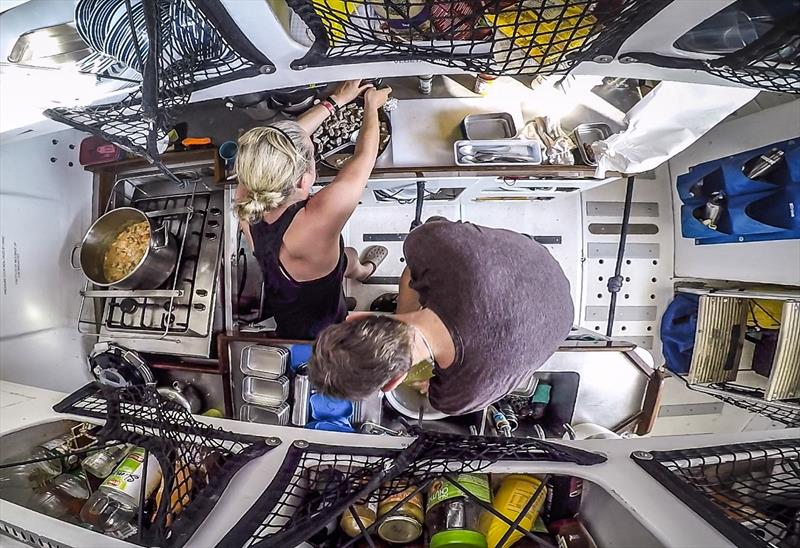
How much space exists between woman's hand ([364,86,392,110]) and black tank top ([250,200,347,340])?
0.46m

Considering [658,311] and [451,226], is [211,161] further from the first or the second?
[658,311]

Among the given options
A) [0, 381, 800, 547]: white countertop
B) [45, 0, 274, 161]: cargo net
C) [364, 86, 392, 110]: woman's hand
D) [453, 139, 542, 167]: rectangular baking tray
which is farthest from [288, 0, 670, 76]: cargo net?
[0, 381, 800, 547]: white countertop

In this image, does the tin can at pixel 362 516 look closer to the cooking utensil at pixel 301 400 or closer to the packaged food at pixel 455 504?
the packaged food at pixel 455 504

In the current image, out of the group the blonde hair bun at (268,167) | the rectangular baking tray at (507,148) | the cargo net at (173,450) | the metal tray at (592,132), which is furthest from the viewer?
the metal tray at (592,132)

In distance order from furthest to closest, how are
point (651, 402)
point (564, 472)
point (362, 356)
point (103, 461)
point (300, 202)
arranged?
point (651, 402)
point (300, 202)
point (103, 461)
point (564, 472)
point (362, 356)

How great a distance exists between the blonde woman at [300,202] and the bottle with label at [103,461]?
678mm

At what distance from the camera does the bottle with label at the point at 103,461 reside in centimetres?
131

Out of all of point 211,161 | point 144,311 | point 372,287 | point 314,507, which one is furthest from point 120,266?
point 314,507

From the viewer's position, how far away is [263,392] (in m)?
1.87

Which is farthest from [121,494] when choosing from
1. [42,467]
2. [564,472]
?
[564,472]

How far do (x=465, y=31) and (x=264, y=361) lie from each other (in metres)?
1.41

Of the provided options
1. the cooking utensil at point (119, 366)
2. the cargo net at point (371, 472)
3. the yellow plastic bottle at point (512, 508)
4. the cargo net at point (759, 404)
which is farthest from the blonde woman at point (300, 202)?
the cargo net at point (759, 404)

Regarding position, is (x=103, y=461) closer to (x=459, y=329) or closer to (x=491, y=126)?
(x=459, y=329)

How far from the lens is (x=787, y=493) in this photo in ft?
3.07
